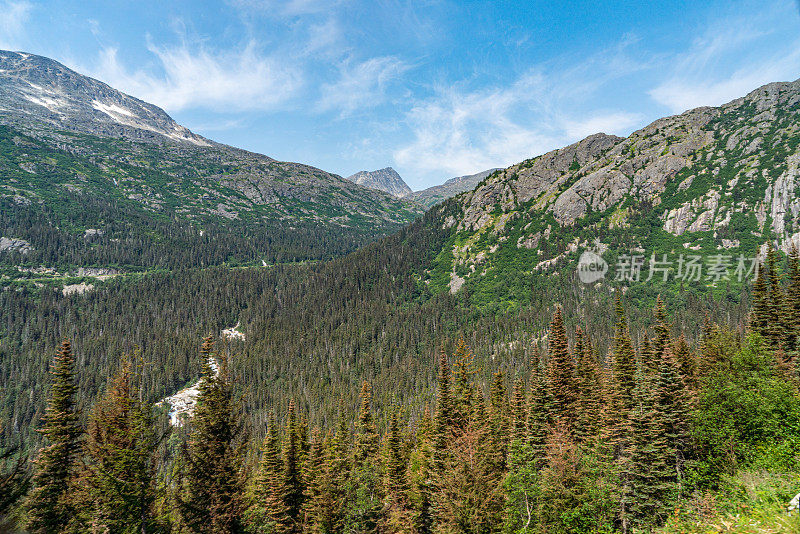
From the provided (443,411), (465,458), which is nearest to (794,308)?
(443,411)

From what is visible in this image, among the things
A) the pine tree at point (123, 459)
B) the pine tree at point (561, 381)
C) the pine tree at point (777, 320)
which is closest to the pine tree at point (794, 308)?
the pine tree at point (777, 320)

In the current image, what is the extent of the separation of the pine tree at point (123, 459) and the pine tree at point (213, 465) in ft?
9.63

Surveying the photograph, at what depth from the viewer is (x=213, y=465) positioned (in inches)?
1062

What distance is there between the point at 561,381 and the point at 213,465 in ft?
130

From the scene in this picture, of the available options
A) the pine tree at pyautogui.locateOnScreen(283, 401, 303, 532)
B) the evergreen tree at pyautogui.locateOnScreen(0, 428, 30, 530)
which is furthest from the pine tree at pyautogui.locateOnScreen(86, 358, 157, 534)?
the pine tree at pyautogui.locateOnScreen(283, 401, 303, 532)

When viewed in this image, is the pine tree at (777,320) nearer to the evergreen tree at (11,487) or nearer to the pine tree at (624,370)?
the pine tree at (624,370)

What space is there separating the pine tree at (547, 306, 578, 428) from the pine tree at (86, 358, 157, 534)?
39014 millimetres

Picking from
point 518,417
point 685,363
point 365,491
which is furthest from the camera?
point 518,417

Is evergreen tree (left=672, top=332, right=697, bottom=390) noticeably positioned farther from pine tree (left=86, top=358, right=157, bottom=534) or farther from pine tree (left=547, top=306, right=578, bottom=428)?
pine tree (left=86, top=358, right=157, bottom=534)

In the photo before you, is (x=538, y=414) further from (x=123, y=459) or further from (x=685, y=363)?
(x=123, y=459)

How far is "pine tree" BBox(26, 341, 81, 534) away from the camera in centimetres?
2200

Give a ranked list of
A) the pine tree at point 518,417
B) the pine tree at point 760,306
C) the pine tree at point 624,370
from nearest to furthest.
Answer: the pine tree at point 624,370
the pine tree at point 518,417
the pine tree at point 760,306

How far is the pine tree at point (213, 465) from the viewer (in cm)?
2616

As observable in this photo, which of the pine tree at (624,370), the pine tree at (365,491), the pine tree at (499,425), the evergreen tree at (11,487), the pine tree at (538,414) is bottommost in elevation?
the pine tree at (365,491)
